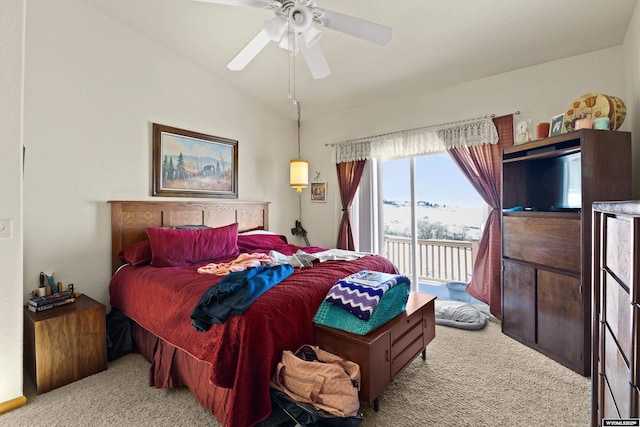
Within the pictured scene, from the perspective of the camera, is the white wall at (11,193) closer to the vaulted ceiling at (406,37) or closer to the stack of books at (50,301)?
the stack of books at (50,301)

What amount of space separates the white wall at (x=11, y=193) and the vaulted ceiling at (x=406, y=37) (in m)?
1.09

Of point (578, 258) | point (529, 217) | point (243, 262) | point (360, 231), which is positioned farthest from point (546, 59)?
point (243, 262)

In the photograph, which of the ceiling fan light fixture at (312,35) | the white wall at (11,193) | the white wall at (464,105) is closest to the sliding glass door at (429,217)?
the white wall at (464,105)

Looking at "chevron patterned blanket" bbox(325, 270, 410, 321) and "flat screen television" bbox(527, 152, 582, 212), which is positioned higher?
"flat screen television" bbox(527, 152, 582, 212)

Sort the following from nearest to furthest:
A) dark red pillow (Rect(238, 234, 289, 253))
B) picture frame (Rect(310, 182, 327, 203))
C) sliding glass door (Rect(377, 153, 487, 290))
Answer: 1. dark red pillow (Rect(238, 234, 289, 253))
2. sliding glass door (Rect(377, 153, 487, 290))
3. picture frame (Rect(310, 182, 327, 203))

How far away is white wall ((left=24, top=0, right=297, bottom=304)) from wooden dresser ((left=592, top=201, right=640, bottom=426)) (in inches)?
138

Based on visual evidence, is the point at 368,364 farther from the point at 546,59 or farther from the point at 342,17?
the point at 546,59

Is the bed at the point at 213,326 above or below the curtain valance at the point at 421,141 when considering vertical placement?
below

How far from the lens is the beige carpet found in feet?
5.65

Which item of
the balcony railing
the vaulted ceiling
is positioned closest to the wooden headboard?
the vaulted ceiling

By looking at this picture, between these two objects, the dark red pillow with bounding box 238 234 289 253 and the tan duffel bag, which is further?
the dark red pillow with bounding box 238 234 289 253

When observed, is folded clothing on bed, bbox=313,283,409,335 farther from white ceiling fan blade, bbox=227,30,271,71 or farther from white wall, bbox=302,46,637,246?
white wall, bbox=302,46,637,246

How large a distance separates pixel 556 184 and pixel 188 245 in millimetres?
3366

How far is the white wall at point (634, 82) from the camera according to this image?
2123 mm
